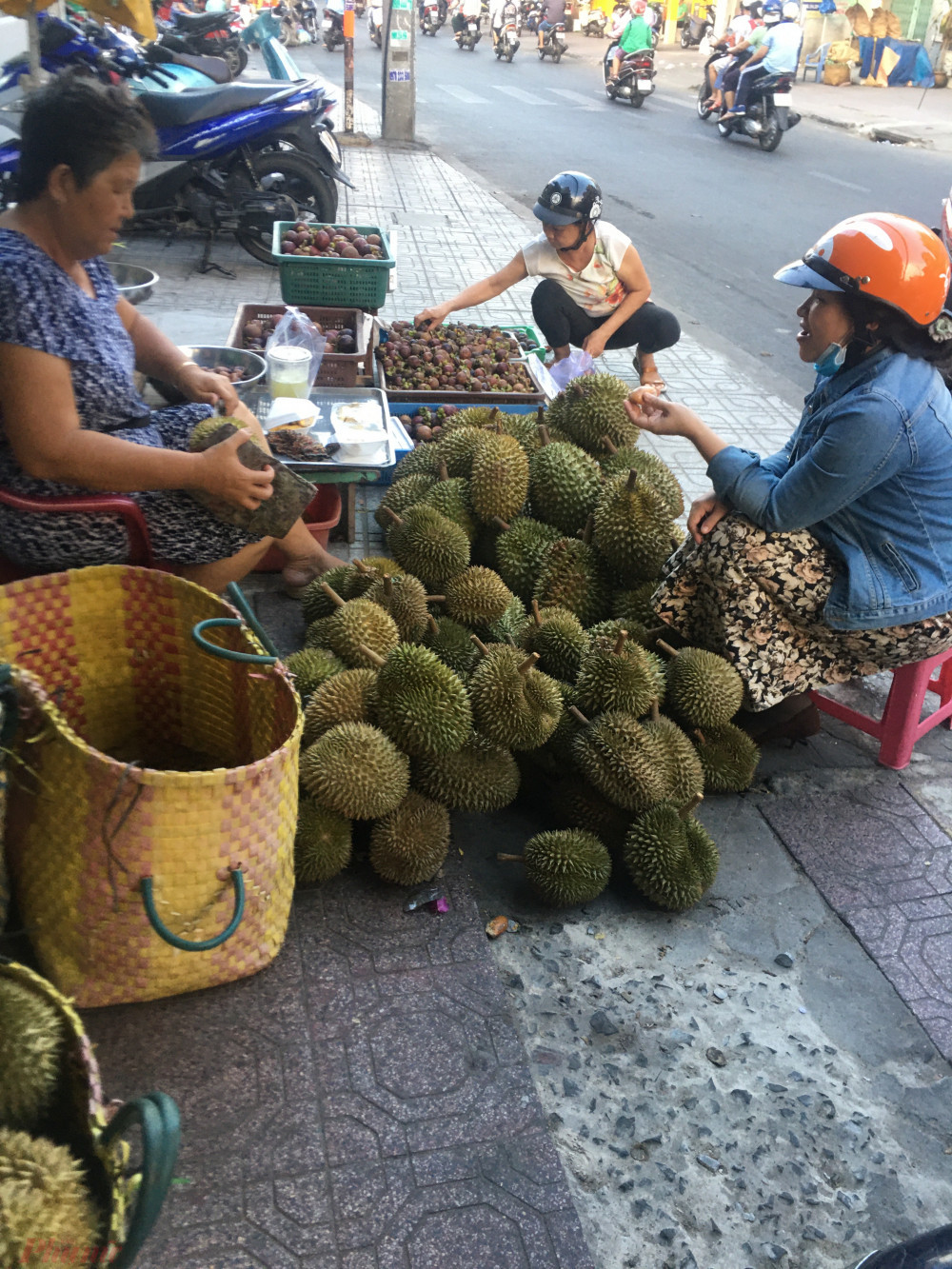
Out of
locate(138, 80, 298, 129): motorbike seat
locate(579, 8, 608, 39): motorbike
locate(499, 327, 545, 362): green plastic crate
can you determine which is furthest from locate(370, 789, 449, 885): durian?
locate(579, 8, 608, 39): motorbike

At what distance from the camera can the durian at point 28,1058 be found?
1326 mm

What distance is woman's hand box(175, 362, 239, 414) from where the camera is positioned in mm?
2828

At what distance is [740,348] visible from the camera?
654 centimetres

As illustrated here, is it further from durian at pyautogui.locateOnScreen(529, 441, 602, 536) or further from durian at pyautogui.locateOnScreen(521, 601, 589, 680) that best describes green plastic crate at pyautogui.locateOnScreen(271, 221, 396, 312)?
durian at pyautogui.locateOnScreen(521, 601, 589, 680)

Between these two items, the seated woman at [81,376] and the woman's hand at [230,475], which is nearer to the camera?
the seated woman at [81,376]

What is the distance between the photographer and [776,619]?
109 inches

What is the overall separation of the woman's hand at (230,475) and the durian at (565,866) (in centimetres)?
106

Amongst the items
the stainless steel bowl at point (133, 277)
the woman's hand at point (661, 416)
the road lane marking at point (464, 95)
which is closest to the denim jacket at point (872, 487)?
the woman's hand at point (661, 416)

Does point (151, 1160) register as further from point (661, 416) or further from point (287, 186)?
point (287, 186)

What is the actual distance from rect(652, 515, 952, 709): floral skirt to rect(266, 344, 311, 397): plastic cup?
165 centimetres

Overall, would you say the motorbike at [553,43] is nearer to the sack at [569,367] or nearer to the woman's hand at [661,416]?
the sack at [569,367]

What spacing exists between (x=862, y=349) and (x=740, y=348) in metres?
4.29

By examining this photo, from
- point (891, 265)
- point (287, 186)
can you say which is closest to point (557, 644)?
point (891, 265)

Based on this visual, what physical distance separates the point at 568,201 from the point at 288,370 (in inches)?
60.4
